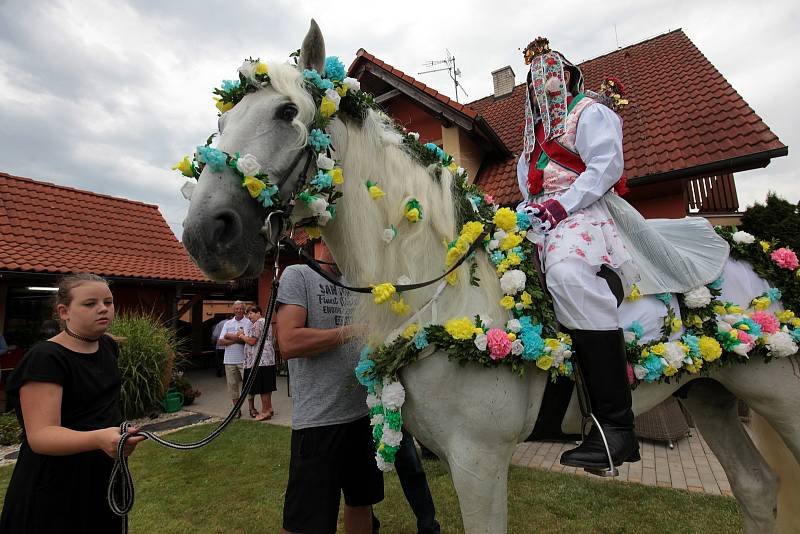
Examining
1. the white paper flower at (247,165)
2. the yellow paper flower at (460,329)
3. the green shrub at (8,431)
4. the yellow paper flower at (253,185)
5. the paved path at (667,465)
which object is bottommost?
the paved path at (667,465)

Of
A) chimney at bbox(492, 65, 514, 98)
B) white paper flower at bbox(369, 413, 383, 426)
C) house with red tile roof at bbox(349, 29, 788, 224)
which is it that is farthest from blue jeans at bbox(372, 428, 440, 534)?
chimney at bbox(492, 65, 514, 98)

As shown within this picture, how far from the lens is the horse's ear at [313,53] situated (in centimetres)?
183

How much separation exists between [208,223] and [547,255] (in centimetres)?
142

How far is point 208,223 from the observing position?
1.38 m

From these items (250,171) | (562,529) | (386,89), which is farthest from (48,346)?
(386,89)

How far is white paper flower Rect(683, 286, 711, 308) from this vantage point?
2010mm

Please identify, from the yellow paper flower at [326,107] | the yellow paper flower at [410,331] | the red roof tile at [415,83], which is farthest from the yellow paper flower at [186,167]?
the red roof tile at [415,83]

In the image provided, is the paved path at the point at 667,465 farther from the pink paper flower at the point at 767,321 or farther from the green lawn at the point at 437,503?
the pink paper flower at the point at 767,321

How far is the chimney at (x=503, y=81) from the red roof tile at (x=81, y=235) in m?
10.8

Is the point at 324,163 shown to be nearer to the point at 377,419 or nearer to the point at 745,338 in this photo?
the point at 377,419

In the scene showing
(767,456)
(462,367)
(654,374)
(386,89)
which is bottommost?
(767,456)

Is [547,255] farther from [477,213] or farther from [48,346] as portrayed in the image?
[48,346]

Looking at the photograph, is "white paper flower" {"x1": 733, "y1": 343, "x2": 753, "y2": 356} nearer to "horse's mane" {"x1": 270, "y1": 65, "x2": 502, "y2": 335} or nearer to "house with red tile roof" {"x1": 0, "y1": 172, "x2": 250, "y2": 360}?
"horse's mane" {"x1": 270, "y1": 65, "x2": 502, "y2": 335}

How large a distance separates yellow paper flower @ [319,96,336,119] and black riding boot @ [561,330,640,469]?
1387mm
